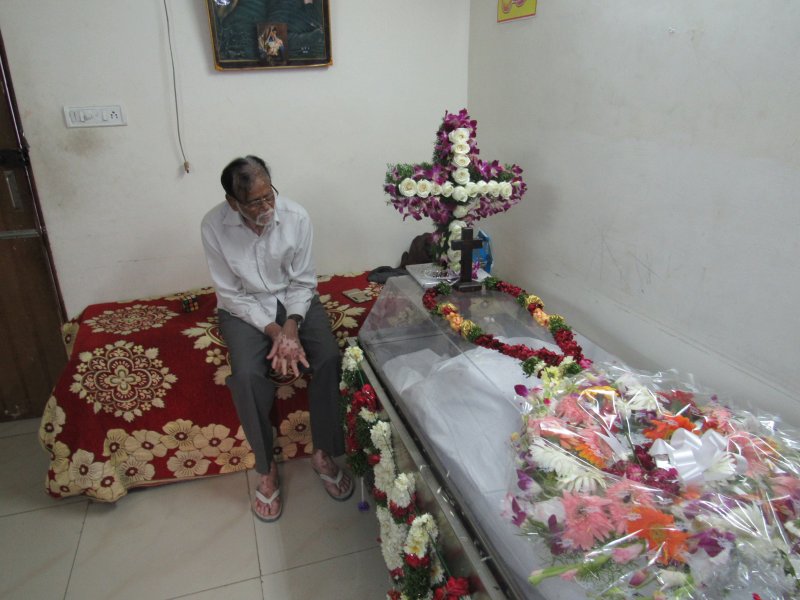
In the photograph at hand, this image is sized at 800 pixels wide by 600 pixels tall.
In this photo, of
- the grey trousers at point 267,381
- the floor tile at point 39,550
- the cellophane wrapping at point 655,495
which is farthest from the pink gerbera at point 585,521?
the floor tile at point 39,550

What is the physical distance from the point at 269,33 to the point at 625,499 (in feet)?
7.68

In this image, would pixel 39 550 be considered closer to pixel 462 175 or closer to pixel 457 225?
pixel 457 225

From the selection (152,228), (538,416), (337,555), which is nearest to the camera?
(538,416)

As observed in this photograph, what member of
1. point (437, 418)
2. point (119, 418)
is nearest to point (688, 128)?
point (437, 418)

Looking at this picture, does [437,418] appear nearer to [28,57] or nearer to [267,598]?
[267,598]

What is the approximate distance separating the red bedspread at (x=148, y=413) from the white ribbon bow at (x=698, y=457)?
4.88 ft

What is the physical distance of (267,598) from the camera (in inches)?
65.0

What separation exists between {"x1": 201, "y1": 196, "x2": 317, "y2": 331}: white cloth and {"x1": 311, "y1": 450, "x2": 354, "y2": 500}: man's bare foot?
0.57 m

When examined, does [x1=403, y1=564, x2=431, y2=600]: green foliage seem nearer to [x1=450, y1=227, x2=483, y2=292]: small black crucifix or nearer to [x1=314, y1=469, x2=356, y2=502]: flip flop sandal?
[x1=314, y1=469, x2=356, y2=502]: flip flop sandal

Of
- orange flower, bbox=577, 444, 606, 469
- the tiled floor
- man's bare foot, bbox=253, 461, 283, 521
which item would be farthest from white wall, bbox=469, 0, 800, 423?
man's bare foot, bbox=253, 461, 283, 521

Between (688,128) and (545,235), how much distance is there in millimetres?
749

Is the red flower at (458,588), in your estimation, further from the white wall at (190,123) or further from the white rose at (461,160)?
the white wall at (190,123)

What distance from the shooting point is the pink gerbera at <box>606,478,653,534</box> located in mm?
→ 837

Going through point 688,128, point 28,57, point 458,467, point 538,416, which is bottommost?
point 458,467
